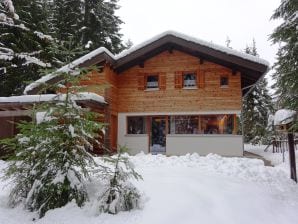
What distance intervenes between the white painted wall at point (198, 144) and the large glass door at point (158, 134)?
0.51m

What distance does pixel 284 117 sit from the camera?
10.0 metres

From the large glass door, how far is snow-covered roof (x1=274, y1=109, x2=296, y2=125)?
8.24 metres

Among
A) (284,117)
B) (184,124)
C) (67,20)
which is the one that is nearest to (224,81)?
(184,124)

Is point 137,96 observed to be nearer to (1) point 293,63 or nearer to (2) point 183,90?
(2) point 183,90

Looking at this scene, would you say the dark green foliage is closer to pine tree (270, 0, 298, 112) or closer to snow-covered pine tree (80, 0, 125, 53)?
snow-covered pine tree (80, 0, 125, 53)

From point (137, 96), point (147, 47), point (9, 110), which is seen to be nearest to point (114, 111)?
point (137, 96)

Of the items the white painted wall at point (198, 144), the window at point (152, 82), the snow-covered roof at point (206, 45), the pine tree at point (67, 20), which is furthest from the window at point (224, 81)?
the pine tree at point (67, 20)

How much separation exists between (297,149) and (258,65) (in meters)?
9.19

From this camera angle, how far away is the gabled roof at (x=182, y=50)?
15.8m

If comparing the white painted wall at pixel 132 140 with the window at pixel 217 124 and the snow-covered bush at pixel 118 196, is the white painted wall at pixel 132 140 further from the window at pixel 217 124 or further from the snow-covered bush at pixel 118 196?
the snow-covered bush at pixel 118 196

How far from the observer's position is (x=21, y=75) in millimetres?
22641

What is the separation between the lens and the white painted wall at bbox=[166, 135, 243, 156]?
1616 cm

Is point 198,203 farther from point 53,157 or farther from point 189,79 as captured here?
point 189,79

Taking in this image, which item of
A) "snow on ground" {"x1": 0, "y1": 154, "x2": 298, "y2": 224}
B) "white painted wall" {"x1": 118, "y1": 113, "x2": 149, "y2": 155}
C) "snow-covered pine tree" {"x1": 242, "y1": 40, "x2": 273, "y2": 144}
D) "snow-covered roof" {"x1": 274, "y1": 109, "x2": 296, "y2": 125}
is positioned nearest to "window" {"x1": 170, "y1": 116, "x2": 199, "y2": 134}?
"white painted wall" {"x1": 118, "y1": 113, "x2": 149, "y2": 155}
